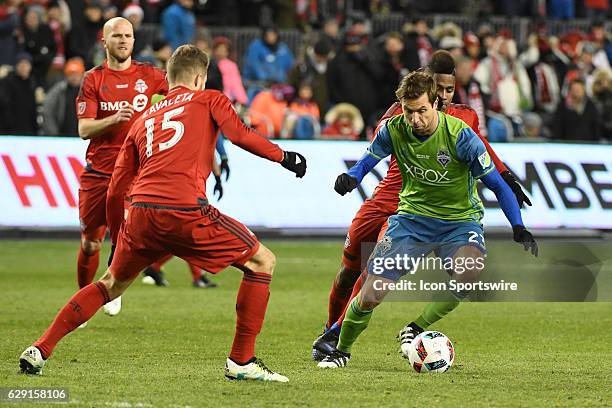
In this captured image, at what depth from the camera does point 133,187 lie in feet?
27.6

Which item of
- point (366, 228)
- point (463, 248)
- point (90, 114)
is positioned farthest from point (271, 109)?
point (463, 248)

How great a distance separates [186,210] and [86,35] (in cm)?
1401

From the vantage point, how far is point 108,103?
11.2 metres

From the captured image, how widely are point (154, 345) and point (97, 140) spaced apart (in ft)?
6.56

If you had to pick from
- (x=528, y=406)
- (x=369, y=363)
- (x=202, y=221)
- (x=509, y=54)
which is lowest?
(x=509, y=54)

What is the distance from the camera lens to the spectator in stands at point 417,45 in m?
21.9

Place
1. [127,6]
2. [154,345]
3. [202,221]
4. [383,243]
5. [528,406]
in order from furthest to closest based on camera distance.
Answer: [127,6] < [154,345] < [383,243] < [202,221] < [528,406]

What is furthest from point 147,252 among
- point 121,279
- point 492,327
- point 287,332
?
point 492,327

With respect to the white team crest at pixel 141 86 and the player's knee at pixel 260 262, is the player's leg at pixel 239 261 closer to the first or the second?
the player's knee at pixel 260 262

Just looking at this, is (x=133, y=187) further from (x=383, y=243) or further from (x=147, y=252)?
(x=383, y=243)

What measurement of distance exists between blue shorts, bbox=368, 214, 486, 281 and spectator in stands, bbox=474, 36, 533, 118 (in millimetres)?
13883

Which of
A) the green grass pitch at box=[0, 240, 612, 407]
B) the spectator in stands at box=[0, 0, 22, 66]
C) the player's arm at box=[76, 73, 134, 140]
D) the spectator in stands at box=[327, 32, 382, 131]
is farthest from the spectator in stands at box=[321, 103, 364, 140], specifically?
the player's arm at box=[76, 73, 134, 140]

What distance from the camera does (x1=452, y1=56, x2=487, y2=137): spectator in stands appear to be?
755 inches

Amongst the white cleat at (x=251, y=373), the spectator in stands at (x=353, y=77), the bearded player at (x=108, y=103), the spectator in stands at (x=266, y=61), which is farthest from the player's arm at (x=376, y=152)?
the spectator in stands at (x=266, y=61)
